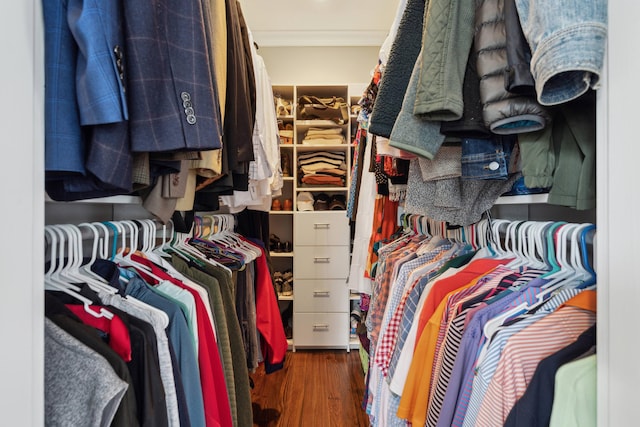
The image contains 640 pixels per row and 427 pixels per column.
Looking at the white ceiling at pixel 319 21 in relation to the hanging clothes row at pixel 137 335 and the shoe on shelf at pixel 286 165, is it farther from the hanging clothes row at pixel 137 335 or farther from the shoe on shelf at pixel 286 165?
the hanging clothes row at pixel 137 335

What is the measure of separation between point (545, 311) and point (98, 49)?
0.84 metres

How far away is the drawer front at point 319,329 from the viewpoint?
3.23 metres

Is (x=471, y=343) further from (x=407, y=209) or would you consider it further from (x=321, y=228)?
(x=321, y=228)

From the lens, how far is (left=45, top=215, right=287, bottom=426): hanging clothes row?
62cm

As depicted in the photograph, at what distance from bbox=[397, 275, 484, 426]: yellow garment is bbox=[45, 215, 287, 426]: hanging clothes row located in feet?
1.43

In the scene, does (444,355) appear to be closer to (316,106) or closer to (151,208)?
(151,208)

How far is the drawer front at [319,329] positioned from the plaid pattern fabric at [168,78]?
2.68 m

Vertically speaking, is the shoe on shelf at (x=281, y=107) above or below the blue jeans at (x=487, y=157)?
above

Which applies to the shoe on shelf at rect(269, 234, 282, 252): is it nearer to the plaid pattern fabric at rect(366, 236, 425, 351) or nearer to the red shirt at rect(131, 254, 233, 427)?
the plaid pattern fabric at rect(366, 236, 425, 351)

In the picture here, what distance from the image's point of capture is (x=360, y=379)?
273cm

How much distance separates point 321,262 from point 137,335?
2.50 meters

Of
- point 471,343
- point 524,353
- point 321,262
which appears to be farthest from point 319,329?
point 524,353

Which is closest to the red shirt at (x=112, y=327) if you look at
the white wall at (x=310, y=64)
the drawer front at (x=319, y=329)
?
the drawer front at (x=319, y=329)

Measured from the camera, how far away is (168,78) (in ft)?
2.28
